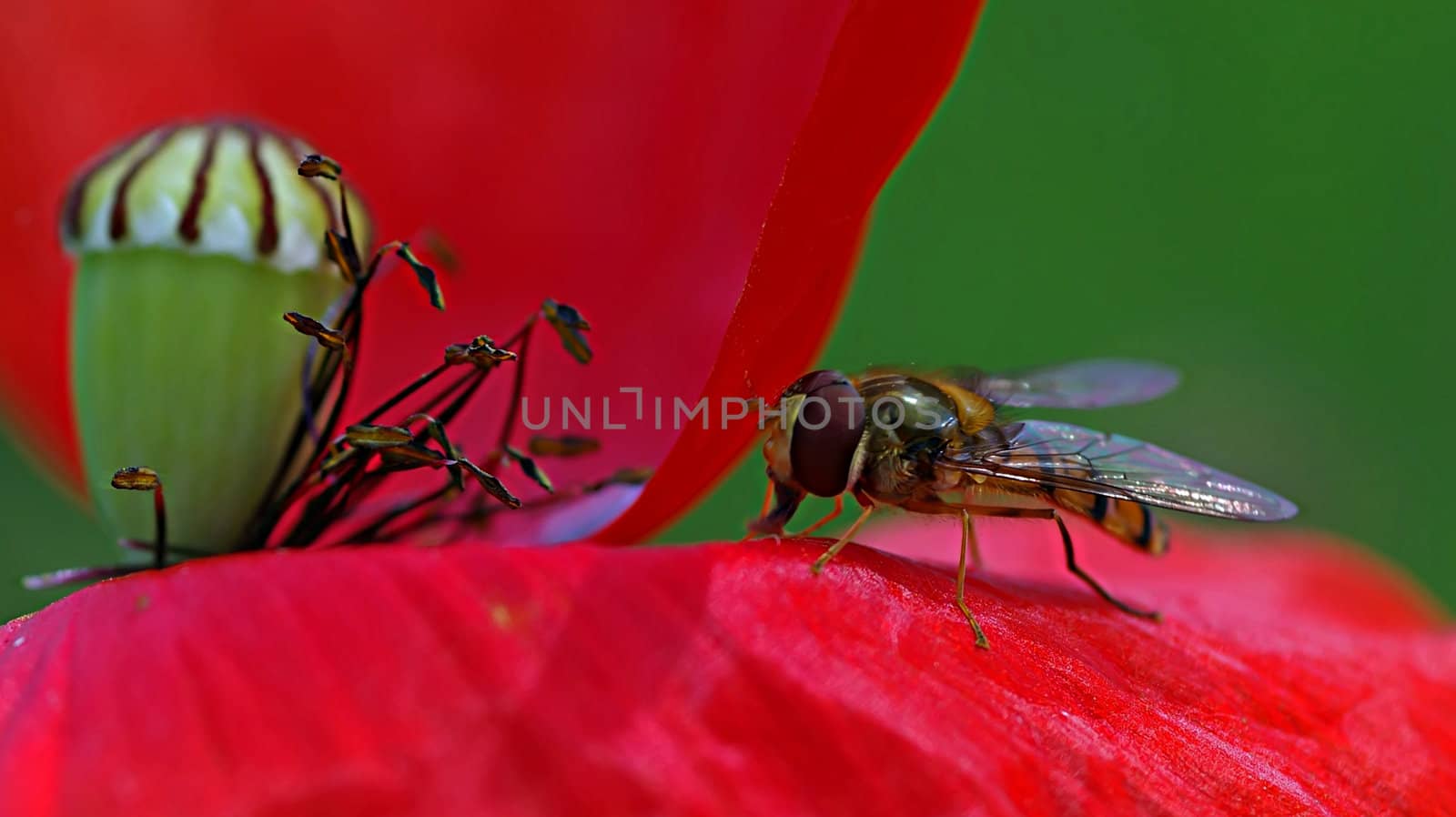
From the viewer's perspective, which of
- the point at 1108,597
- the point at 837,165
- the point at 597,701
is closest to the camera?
the point at 597,701

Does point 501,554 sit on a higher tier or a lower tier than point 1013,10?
lower

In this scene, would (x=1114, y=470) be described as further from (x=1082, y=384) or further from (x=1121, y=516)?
(x=1082, y=384)

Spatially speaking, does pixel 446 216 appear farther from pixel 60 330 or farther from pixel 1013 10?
pixel 1013 10

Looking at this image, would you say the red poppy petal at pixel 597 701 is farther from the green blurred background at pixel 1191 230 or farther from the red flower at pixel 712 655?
the green blurred background at pixel 1191 230

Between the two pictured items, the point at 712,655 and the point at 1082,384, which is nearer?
the point at 712,655

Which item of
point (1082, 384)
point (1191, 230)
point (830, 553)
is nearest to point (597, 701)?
point (830, 553)

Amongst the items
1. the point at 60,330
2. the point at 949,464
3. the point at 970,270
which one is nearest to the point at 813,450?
the point at 949,464

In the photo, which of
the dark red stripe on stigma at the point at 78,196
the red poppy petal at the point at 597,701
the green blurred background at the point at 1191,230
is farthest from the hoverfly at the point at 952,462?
the green blurred background at the point at 1191,230

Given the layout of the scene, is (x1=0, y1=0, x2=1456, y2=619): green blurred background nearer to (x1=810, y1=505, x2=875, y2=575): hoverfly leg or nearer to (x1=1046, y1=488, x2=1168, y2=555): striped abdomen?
(x1=1046, y1=488, x2=1168, y2=555): striped abdomen
